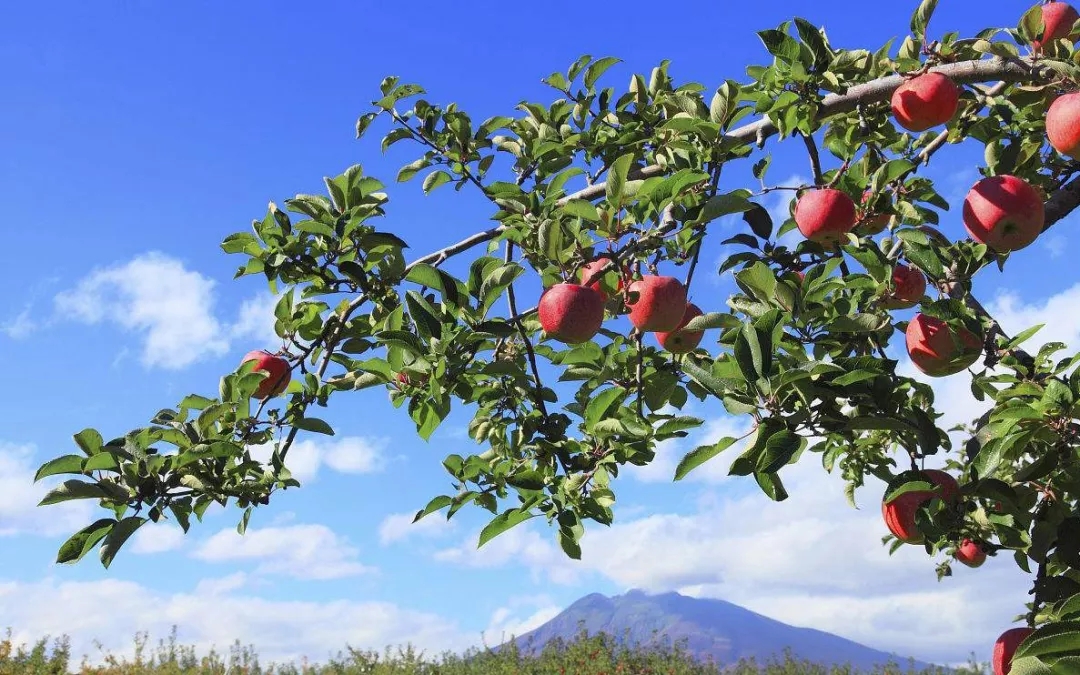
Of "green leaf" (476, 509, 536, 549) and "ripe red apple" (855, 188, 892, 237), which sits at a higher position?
"ripe red apple" (855, 188, 892, 237)

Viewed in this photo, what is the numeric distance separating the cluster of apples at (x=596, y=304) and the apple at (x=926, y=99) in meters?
1.05

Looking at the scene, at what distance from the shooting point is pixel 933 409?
4180mm

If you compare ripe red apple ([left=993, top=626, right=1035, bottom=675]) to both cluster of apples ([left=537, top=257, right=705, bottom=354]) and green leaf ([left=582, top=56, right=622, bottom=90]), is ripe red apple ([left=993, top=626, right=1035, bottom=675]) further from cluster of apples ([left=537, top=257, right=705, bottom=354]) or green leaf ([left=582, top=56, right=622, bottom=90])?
green leaf ([left=582, top=56, right=622, bottom=90])

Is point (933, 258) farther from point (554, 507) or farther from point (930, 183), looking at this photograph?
point (554, 507)

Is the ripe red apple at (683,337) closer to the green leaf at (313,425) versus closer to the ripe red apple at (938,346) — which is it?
the ripe red apple at (938,346)

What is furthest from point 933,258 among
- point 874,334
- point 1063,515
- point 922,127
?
point 1063,515

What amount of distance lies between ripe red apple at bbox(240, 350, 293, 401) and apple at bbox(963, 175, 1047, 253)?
2554 millimetres

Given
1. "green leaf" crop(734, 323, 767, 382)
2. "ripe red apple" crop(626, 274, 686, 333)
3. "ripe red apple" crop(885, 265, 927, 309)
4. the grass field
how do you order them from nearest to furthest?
"green leaf" crop(734, 323, 767, 382), "ripe red apple" crop(626, 274, 686, 333), "ripe red apple" crop(885, 265, 927, 309), the grass field

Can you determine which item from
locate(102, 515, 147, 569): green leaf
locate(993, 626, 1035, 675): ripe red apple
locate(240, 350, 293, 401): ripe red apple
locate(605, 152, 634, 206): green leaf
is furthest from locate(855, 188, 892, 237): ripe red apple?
locate(102, 515, 147, 569): green leaf

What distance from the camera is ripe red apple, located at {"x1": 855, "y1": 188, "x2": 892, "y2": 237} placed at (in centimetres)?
297

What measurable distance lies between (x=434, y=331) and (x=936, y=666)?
1064cm

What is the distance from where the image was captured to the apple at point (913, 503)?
2.68m

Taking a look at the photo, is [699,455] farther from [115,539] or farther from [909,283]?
[115,539]

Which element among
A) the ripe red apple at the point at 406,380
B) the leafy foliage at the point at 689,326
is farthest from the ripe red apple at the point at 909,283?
the ripe red apple at the point at 406,380
